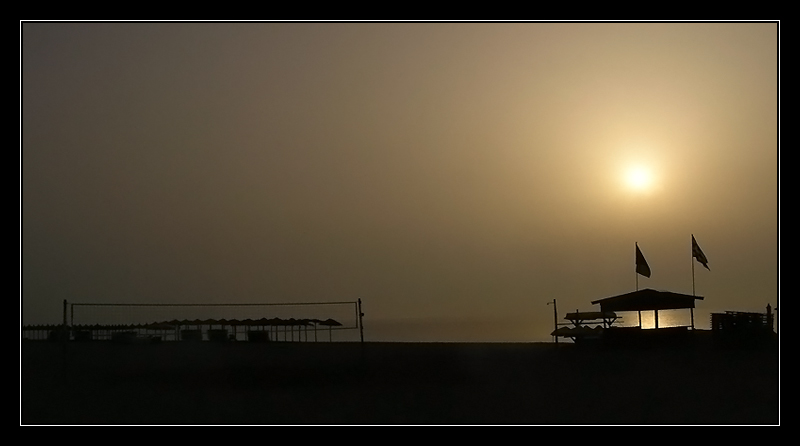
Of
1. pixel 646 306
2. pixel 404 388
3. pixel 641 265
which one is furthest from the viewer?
pixel 641 265

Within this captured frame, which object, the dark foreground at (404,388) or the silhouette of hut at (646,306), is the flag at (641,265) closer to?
the silhouette of hut at (646,306)

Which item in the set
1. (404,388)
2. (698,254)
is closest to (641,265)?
(698,254)

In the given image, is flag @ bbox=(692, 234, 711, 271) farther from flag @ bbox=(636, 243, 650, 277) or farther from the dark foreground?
the dark foreground

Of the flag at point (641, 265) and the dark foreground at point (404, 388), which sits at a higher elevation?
the flag at point (641, 265)

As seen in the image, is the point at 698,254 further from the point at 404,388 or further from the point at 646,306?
the point at 404,388

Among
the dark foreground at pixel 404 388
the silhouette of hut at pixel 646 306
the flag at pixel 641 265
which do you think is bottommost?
the dark foreground at pixel 404 388

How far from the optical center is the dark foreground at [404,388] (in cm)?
1509

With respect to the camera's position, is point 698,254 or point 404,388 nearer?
point 404,388

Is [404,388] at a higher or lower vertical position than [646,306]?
lower

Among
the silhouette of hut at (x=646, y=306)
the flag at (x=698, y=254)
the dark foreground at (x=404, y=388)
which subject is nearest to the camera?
the dark foreground at (x=404, y=388)

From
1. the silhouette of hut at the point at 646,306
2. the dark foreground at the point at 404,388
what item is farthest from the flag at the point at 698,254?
the dark foreground at the point at 404,388

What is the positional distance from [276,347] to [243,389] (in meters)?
10.2

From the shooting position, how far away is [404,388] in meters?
17.8

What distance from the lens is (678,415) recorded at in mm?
15086
